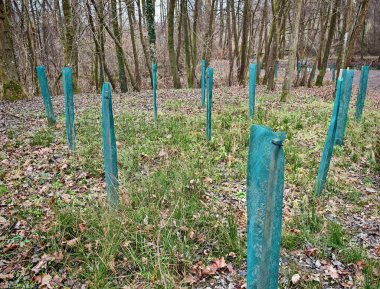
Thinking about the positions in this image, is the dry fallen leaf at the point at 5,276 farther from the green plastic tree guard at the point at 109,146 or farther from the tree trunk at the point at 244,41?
the tree trunk at the point at 244,41

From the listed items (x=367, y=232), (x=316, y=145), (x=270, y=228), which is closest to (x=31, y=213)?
(x=270, y=228)

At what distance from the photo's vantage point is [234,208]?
13.4ft

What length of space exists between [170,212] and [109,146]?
110 centimetres

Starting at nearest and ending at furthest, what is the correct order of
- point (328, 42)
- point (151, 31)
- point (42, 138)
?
point (42, 138) → point (151, 31) → point (328, 42)

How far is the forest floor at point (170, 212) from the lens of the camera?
9.73 ft

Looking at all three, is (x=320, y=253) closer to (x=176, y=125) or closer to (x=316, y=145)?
(x=316, y=145)

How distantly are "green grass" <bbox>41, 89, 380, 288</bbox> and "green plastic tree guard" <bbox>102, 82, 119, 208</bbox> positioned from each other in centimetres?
15

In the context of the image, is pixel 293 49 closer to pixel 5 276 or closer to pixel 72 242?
pixel 72 242

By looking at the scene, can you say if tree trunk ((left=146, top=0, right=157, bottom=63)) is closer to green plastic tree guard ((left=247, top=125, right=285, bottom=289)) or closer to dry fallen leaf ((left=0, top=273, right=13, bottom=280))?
dry fallen leaf ((left=0, top=273, right=13, bottom=280))

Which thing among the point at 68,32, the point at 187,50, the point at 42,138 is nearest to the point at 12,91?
the point at 68,32

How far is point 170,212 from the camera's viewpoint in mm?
3760

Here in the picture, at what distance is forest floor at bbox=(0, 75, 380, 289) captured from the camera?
297cm

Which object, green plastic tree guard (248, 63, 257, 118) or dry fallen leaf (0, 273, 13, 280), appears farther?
green plastic tree guard (248, 63, 257, 118)

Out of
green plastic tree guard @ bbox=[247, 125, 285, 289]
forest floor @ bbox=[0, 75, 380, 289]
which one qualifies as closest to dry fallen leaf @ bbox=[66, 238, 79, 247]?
forest floor @ bbox=[0, 75, 380, 289]
